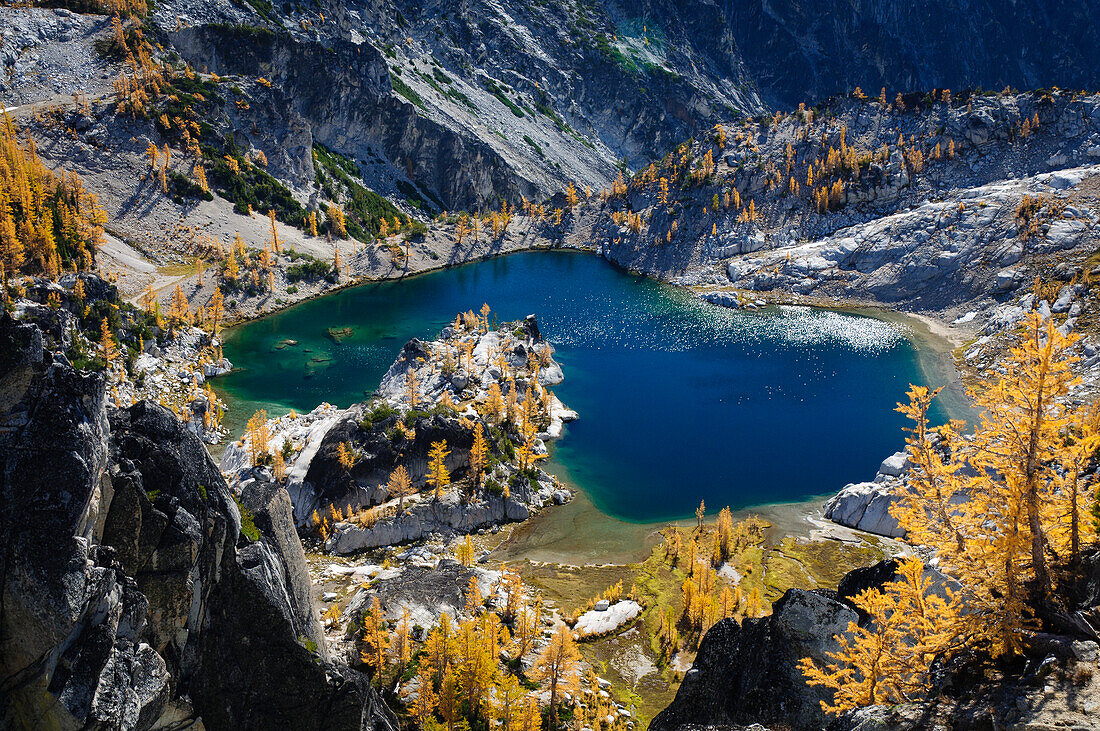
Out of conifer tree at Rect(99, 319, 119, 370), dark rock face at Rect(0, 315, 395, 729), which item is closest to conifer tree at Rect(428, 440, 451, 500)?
dark rock face at Rect(0, 315, 395, 729)

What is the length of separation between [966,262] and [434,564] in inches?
4797

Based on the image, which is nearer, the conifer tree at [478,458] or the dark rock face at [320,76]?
the conifer tree at [478,458]

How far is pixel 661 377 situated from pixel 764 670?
7630cm

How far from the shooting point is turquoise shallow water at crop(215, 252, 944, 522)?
Result: 246 ft

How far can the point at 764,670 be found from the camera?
2675 centimetres

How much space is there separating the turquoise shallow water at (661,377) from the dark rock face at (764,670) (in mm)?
37530

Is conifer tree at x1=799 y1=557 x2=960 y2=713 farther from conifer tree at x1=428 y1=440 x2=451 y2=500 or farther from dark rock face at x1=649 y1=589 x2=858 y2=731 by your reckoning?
conifer tree at x1=428 y1=440 x2=451 y2=500

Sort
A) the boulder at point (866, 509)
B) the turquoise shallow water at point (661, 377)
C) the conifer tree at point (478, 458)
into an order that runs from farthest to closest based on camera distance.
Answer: the turquoise shallow water at point (661, 377)
the conifer tree at point (478, 458)
the boulder at point (866, 509)

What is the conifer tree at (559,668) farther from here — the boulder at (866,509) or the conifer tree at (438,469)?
the boulder at (866,509)

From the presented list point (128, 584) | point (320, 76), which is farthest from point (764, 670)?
point (320, 76)

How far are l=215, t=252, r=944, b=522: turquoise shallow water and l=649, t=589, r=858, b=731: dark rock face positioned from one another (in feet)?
123

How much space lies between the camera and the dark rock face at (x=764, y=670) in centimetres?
2552

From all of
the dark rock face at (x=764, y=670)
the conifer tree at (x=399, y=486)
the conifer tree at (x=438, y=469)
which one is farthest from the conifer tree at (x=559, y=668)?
the conifer tree at (x=399, y=486)

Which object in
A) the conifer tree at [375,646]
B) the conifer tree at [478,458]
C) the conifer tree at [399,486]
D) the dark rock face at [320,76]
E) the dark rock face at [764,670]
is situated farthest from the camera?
the dark rock face at [320,76]
